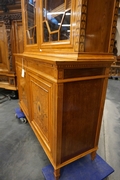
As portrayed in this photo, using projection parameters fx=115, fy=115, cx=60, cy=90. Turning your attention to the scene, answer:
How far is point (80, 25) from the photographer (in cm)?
68

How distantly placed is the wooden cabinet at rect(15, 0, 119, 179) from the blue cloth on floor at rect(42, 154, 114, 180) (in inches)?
4.0

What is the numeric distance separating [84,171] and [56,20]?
132 centimetres

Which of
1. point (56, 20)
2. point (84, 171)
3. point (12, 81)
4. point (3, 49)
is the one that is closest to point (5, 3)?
point (3, 49)

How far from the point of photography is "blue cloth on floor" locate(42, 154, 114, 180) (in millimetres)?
990

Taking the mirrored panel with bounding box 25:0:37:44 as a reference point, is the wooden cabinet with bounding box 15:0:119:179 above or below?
below

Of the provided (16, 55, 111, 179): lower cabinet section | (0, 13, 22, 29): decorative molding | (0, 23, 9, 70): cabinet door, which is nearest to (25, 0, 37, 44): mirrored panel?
(16, 55, 111, 179): lower cabinet section

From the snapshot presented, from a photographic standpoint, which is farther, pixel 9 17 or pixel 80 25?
pixel 9 17

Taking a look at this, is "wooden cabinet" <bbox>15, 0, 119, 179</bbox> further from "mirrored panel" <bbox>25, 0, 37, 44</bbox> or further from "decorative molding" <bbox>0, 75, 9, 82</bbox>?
"decorative molding" <bbox>0, 75, 9, 82</bbox>

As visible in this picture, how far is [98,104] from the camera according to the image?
3.18 ft

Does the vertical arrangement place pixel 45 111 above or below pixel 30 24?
below

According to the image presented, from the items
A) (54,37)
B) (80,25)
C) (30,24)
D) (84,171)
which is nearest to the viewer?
(80,25)

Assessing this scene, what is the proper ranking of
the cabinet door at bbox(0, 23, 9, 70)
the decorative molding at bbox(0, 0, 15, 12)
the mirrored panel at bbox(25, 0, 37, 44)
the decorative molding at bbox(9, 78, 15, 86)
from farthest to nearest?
the decorative molding at bbox(9, 78, 15, 86), the cabinet door at bbox(0, 23, 9, 70), the decorative molding at bbox(0, 0, 15, 12), the mirrored panel at bbox(25, 0, 37, 44)

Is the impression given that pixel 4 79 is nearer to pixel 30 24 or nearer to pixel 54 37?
pixel 30 24

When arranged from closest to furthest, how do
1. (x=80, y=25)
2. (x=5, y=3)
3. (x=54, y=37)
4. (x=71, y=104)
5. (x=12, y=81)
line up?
(x=80, y=25)
(x=71, y=104)
(x=54, y=37)
(x=5, y=3)
(x=12, y=81)
